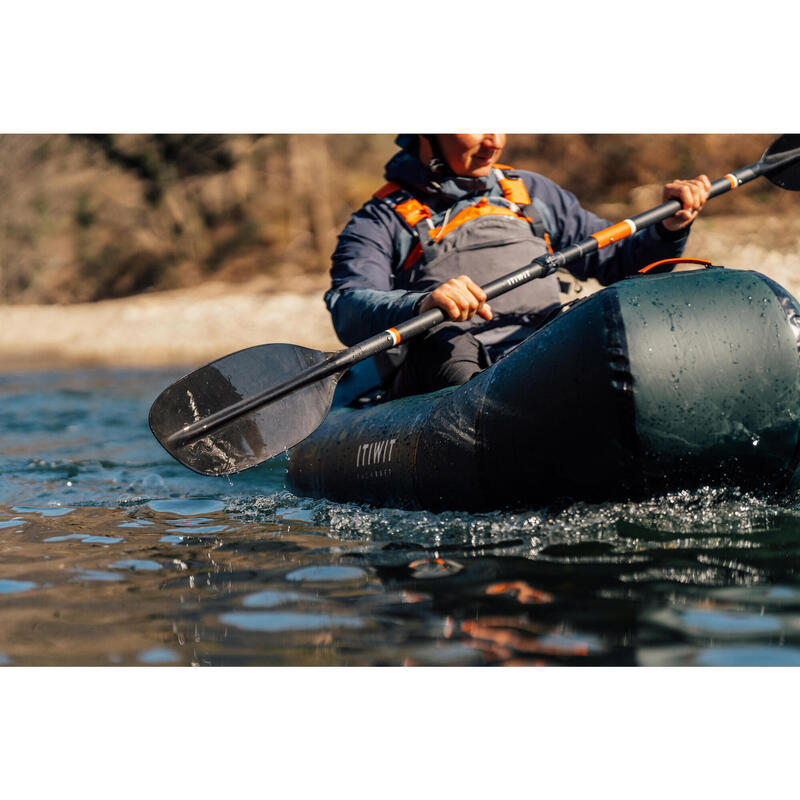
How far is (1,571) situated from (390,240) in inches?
69.6

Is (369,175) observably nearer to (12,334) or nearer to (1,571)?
(12,334)

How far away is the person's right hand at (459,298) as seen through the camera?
10.5ft

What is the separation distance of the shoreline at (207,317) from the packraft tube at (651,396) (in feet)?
26.7

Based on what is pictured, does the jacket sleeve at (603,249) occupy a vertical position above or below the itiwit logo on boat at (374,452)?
above

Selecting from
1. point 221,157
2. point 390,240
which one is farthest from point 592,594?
point 221,157

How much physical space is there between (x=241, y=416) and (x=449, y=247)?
97cm

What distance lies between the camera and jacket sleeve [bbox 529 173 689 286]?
13.0 ft

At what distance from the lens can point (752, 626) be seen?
6.77ft

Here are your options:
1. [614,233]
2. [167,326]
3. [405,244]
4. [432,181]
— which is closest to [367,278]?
[405,244]

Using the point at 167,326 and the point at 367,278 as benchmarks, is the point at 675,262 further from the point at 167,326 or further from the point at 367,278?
the point at 167,326

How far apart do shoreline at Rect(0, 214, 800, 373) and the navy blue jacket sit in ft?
22.9

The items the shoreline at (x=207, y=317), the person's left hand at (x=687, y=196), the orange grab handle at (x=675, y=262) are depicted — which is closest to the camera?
the orange grab handle at (x=675, y=262)

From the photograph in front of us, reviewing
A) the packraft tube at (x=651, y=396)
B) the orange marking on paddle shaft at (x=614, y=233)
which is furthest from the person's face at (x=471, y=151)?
the packraft tube at (x=651, y=396)

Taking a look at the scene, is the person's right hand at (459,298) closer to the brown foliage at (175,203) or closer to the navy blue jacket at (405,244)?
the navy blue jacket at (405,244)
